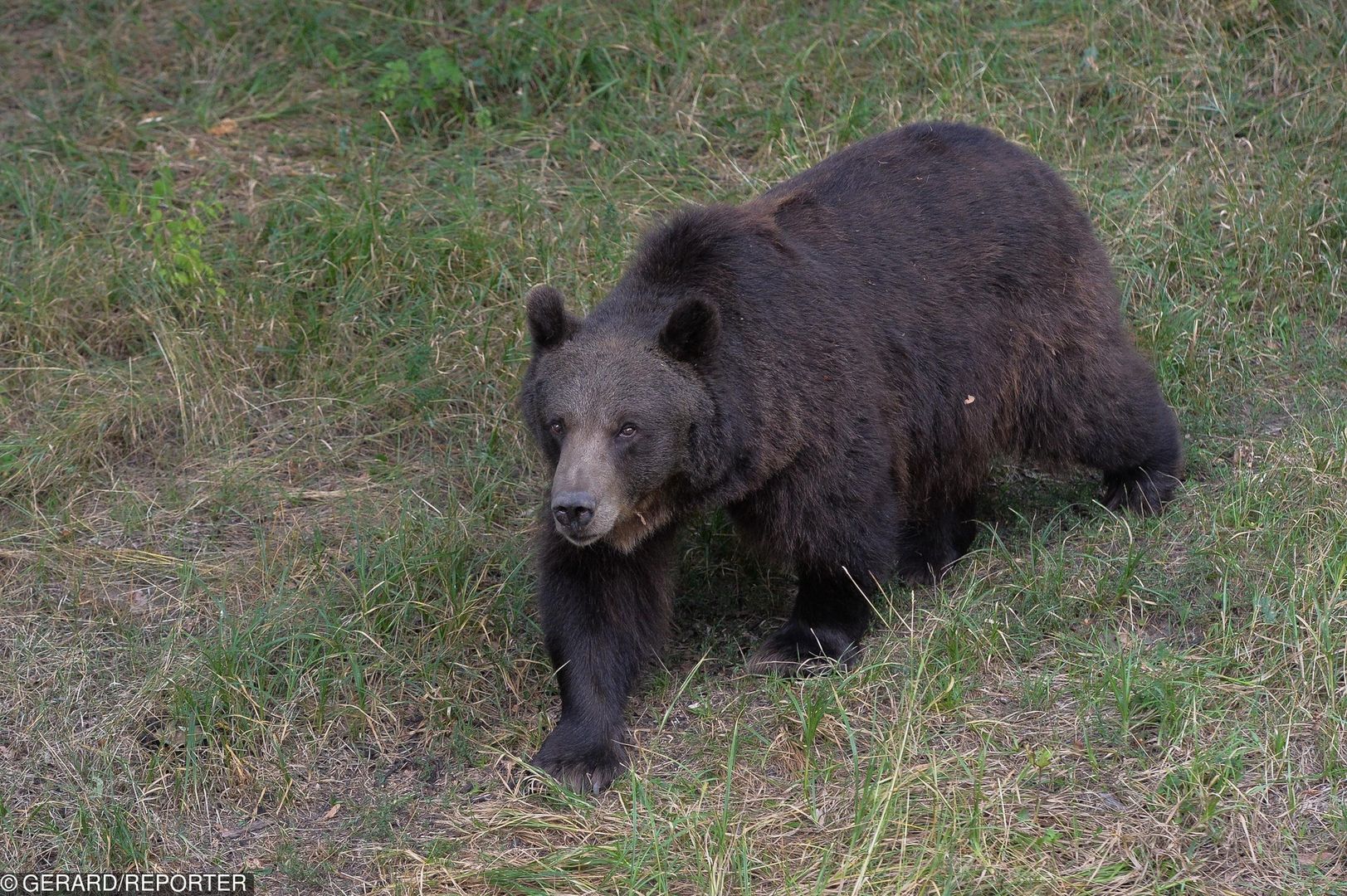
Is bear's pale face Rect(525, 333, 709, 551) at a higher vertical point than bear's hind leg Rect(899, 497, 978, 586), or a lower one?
higher

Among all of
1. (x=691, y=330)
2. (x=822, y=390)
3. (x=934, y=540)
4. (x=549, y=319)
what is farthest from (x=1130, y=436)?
(x=549, y=319)

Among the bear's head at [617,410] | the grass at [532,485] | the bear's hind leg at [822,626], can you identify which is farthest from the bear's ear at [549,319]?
the bear's hind leg at [822,626]

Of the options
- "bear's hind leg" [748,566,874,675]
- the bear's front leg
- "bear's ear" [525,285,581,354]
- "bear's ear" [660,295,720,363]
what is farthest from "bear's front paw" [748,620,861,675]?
"bear's ear" [525,285,581,354]

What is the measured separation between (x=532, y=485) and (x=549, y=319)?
5.27 ft

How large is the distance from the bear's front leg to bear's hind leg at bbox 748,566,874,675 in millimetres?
533

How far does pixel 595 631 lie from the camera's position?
539 cm

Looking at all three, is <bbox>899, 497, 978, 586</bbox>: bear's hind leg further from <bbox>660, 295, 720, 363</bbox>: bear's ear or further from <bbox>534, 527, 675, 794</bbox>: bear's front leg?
<bbox>660, 295, 720, 363</bbox>: bear's ear

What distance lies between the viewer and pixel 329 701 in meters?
5.58

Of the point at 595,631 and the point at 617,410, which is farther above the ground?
the point at 617,410

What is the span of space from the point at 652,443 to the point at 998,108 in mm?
4242

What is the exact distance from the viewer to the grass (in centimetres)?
464

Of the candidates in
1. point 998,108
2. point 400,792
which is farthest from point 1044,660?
point 998,108

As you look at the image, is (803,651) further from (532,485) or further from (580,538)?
(532,485)

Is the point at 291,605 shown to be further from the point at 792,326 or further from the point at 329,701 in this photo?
the point at 792,326
